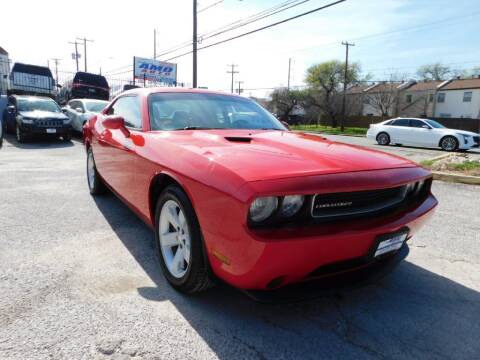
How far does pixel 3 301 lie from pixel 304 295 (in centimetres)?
190

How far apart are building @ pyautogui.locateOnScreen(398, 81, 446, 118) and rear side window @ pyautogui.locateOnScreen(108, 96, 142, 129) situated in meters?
56.9

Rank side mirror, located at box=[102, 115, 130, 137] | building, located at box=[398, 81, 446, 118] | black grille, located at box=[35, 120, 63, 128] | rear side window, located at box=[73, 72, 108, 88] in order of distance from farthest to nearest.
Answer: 1. building, located at box=[398, 81, 446, 118]
2. rear side window, located at box=[73, 72, 108, 88]
3. black grille, located at box=[35, 120, 63, 128]
4. side mirror, located at box=[102, 115, 130, 137]

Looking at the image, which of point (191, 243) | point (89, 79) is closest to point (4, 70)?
point (89, 79)

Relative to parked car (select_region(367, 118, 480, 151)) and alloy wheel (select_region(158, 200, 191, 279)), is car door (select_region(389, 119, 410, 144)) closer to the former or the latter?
parked car (select_region(367, 118, 480, 151))

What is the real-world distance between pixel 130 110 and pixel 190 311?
223 cm

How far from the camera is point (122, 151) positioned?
10.9 feet

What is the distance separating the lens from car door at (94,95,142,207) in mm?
3133

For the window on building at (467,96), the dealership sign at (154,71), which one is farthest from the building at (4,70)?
the window on building at (467,96)

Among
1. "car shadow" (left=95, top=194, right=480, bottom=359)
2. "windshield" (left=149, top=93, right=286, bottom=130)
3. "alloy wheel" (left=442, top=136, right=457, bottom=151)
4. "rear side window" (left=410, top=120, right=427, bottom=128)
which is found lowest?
"car shadow" (left=95, top=194, right=480, bottom=359)

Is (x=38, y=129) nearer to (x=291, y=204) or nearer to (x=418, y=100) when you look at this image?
(x=291, y=204)

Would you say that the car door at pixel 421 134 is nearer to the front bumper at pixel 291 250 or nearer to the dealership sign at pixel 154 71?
the front bumper at pixel 291 250

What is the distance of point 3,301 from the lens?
7.48 feet

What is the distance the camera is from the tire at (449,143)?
13.7 metres

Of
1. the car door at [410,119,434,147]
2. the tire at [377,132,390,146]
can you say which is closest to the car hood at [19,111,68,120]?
the tire at [377,132,390,146]
